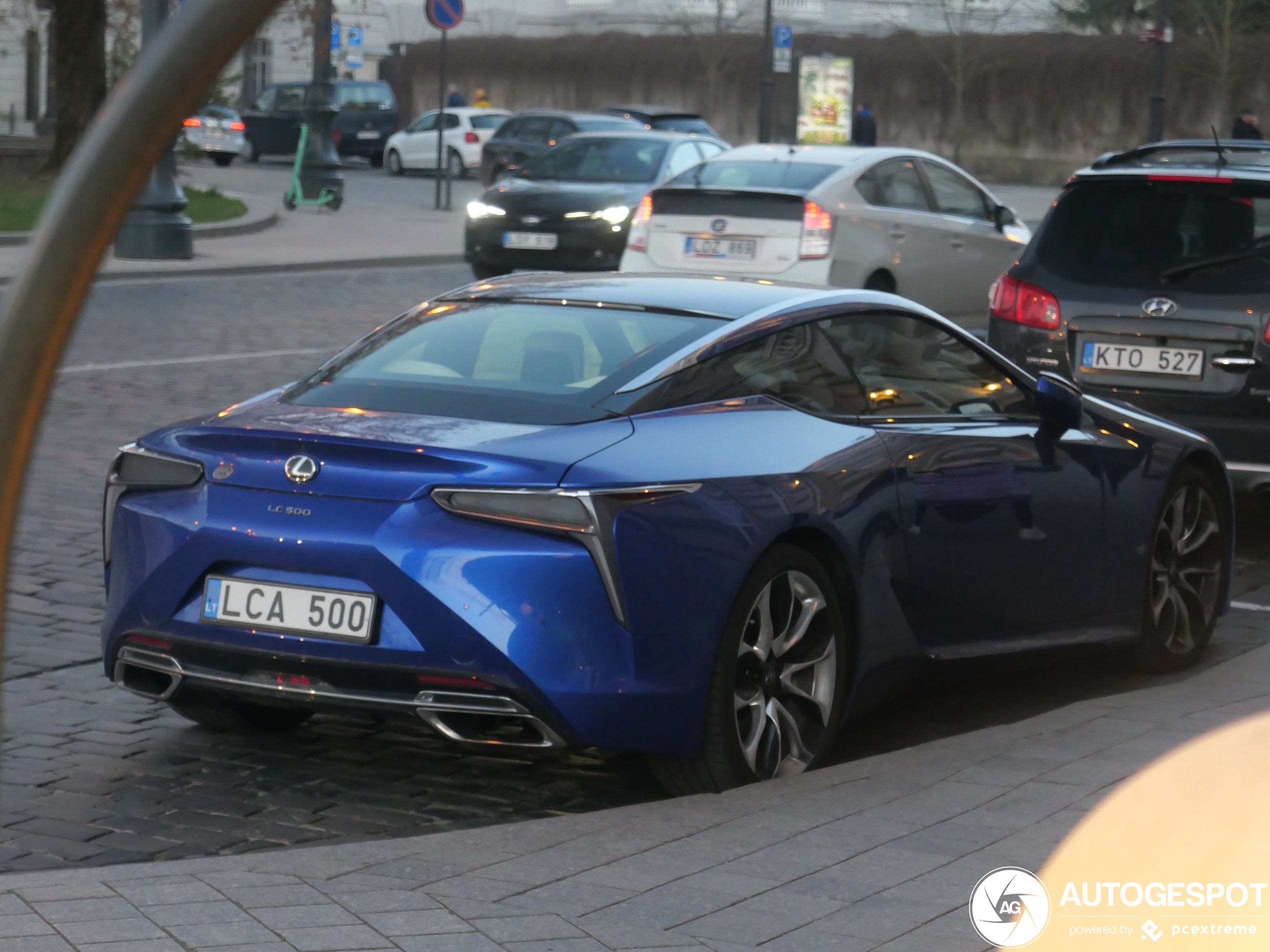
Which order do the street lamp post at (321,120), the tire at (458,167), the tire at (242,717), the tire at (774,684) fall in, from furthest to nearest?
1. the tire at (458,167)
2. the street lamp post at (321,120)
3. the tire at (242,717)
4. the tire at (774,684)

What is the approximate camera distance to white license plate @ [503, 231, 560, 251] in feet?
61.9

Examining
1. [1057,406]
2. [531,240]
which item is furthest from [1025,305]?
[531,240]

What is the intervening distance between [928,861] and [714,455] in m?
1.22

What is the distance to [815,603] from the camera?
5359 millimetres

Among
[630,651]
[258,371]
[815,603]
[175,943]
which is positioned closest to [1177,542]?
[815,603]

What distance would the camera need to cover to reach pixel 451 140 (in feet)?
144

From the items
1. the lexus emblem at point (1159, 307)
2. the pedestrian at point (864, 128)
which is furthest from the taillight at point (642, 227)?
the pedestrian at point (864, 128)

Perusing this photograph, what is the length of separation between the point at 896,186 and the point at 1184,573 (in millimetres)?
7850

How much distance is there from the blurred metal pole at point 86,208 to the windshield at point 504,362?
2.84m

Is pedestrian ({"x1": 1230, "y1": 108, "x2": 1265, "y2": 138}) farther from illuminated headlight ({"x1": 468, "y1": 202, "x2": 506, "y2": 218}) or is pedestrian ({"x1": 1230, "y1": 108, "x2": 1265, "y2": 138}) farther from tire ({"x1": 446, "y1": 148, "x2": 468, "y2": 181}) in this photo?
tire ({"x1": 446, "y1": 148, "x2": 468, "y2": 181})

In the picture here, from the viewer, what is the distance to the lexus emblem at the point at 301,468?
16.2 feet

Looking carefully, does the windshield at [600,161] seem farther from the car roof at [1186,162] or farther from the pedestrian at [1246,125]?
the pedestrian at [1246,125]

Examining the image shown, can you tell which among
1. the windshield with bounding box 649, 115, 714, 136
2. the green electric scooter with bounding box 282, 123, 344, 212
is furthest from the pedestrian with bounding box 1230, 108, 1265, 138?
the green electric scooter with bounding box 282, 123, 344, 212

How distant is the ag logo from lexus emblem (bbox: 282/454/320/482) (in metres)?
1.85
